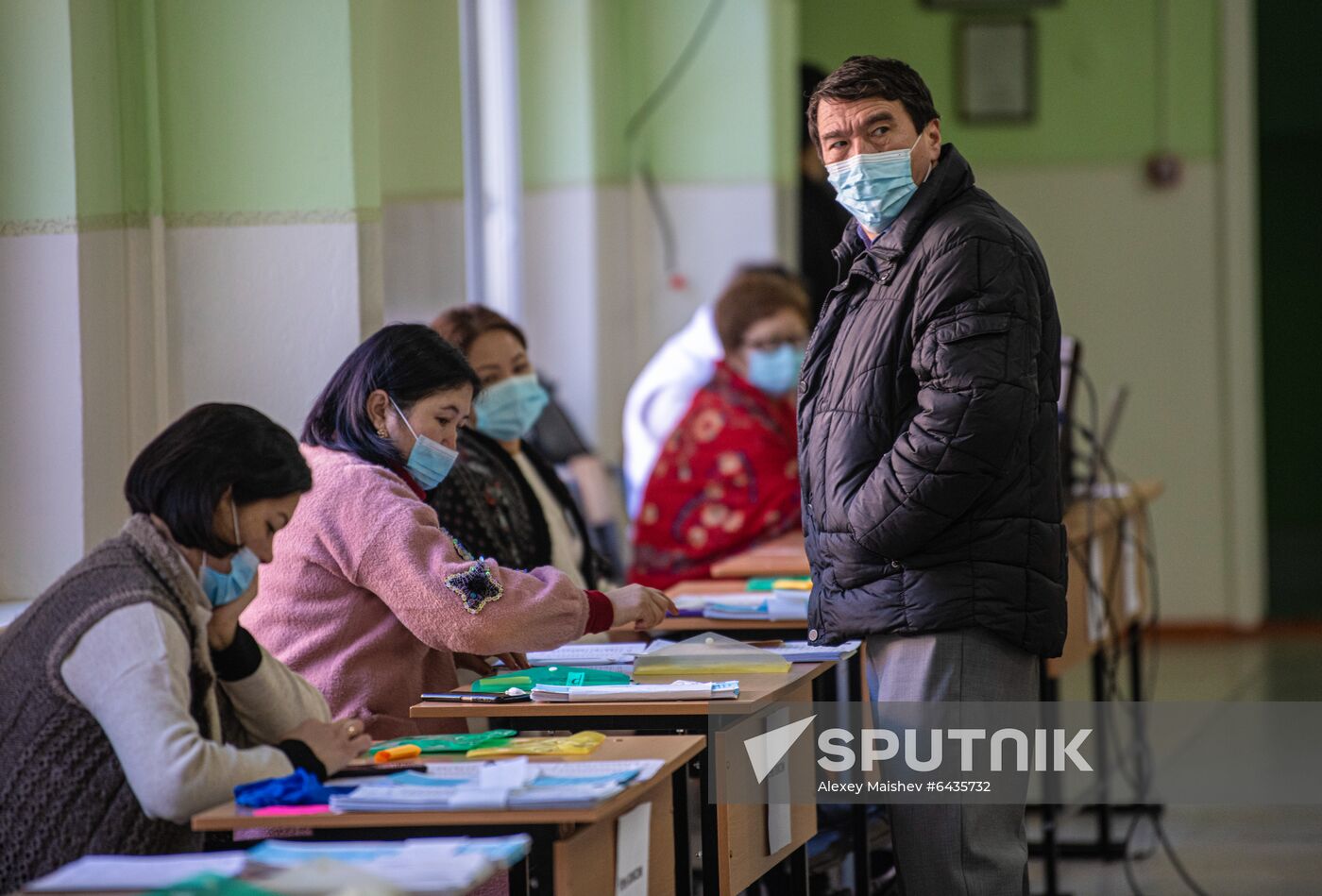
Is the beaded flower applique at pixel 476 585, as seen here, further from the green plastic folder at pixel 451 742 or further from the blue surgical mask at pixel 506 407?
the blue surgical mask at pixel 506 407

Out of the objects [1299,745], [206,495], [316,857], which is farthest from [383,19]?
[1299,745]

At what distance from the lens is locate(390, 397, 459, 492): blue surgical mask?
3.01 m

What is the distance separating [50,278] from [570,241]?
329 centimetres

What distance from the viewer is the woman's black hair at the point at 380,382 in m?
3.00

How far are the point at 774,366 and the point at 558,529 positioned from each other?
101 cm

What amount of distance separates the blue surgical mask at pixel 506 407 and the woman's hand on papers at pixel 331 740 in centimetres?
150

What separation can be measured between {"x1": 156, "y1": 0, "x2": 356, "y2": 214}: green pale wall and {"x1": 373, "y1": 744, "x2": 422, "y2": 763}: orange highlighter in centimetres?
152

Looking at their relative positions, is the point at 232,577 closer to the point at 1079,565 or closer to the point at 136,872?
the point at 136,872

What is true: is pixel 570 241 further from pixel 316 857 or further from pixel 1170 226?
pixel 316 857

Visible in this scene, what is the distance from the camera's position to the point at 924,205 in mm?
2854

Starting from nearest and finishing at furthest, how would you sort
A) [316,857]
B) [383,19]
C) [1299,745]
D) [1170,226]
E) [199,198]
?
1. [316,857]
2. [199,198]
3. [383,19]
4. [1299,745]
5. [1170,226]

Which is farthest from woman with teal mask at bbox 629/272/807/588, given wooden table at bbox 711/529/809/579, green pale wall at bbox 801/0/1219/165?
green pale wall at bbox 801/0/1219/165

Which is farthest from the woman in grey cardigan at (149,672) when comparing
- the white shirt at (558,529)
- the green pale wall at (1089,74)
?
the green pale wall at (1089,74)

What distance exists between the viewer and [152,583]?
226 cm
